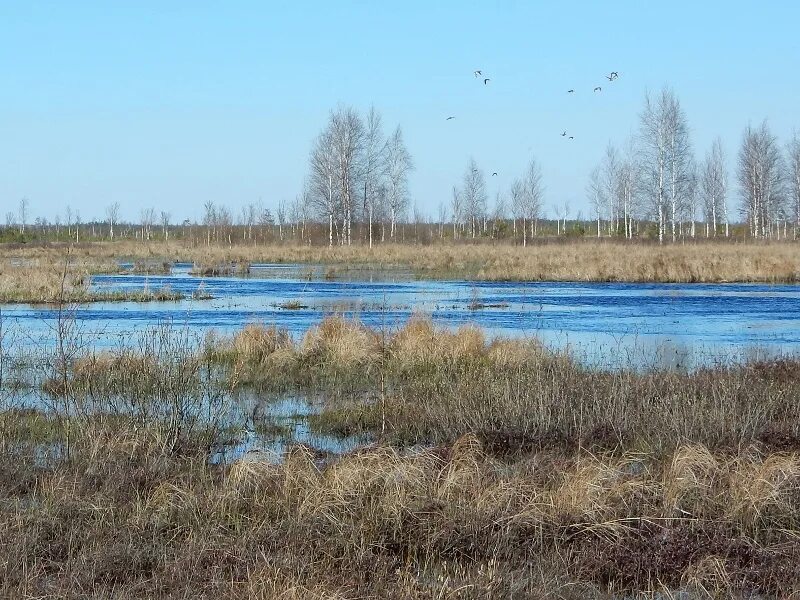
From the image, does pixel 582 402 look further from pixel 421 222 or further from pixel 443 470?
pixel 421 222

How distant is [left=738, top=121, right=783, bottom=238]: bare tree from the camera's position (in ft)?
236

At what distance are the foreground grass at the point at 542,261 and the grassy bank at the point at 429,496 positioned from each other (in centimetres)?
2602

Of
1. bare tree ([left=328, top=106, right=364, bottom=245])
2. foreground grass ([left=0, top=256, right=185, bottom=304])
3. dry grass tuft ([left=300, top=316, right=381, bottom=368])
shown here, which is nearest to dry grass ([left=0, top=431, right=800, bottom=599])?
dry grass tuft ([left=300, top=316, right=381, bottom=368])

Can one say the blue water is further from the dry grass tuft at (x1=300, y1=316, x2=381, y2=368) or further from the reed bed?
the reed bed

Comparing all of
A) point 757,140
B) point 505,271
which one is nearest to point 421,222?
point 757,140

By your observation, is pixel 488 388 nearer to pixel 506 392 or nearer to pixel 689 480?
pixel 506 392

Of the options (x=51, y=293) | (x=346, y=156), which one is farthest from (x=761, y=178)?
(x=51, y=293)

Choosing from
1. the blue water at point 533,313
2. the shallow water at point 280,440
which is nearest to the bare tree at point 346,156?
the blue water at point 533,313

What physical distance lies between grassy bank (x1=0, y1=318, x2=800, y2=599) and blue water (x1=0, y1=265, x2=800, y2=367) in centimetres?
401

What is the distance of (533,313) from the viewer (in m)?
24.2

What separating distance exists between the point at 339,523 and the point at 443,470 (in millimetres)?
1506

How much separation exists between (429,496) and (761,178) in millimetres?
70761

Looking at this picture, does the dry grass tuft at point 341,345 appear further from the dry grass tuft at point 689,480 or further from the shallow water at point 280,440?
the dry grass tuft at point 689,480

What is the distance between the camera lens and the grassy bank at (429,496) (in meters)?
6.14
